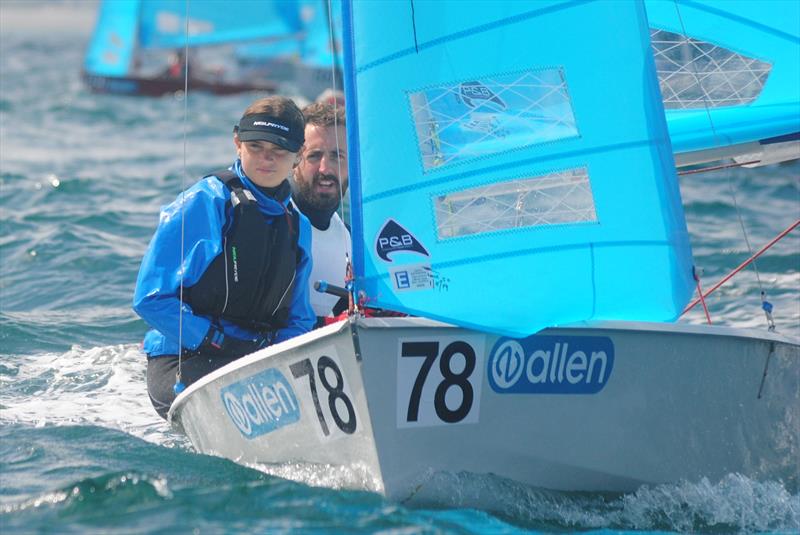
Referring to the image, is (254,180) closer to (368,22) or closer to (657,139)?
(368,22)

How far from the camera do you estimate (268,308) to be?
4047mm

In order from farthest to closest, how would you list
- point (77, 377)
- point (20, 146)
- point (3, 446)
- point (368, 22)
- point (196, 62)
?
point (196, 62) < point (20, 146) < point (77, 377) < point (3, 446) < point (368, 22)

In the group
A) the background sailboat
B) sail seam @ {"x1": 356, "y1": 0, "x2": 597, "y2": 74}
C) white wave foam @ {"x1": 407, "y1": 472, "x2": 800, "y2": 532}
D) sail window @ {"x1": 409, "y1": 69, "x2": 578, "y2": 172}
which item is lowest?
white wave foam @ {"x1": 407, "y1": 472, "x2": 800, "y2": 532}

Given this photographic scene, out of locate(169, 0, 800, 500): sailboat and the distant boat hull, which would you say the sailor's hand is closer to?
locate(169, 0, 800, 500): sailboat

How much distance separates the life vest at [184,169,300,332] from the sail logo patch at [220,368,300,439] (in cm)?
43

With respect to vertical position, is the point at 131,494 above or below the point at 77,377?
below

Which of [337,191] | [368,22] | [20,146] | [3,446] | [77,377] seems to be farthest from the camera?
[20,146]

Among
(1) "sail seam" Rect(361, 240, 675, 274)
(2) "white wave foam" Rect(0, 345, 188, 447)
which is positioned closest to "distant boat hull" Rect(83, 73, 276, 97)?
(2) "white wave foam" Rect(0, 345, 188, 447)

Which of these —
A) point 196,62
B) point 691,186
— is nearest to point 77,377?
point 691,186

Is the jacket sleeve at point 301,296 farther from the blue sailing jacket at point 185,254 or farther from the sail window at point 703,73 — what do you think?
the sail window at point 703,73

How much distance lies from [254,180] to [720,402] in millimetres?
1539

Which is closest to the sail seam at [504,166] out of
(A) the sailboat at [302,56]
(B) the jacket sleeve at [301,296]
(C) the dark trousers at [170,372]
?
(B) the jacket sleeve at [301,296]

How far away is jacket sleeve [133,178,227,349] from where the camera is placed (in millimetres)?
3814

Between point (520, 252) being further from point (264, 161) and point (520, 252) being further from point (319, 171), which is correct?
point (319, 171)
